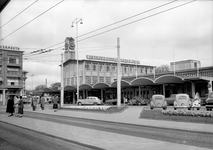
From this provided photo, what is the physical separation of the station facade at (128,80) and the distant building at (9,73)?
587 inches

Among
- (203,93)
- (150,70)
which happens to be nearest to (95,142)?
(203,93)

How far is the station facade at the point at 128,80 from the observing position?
4128cm

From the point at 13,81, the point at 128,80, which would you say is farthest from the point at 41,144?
the point at 13,81

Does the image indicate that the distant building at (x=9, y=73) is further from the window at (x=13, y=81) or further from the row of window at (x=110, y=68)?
the row of window at (x=110, y=68)

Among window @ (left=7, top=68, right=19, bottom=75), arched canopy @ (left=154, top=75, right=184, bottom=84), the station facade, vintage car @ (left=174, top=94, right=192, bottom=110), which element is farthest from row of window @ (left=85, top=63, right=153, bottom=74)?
vintage car @ (left=174, top=94, right=192, bottom=110)

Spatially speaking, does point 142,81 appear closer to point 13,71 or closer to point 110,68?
point 110,68

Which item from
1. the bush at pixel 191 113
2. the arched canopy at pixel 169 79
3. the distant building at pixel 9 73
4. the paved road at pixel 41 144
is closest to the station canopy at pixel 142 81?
the arched canopy at pixel 169 79

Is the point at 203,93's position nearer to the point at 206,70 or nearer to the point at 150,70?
the point at 206,70

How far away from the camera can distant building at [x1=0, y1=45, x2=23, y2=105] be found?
7150 centimetres

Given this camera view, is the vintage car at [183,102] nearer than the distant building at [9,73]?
Yes

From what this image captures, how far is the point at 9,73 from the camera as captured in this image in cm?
7331

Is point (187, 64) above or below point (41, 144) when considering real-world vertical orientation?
above

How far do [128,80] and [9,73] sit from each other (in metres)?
37.4

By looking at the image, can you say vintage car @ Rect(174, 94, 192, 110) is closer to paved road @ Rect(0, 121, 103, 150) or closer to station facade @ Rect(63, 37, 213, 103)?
station facade @ Rect(63, 37, 213, 103)
